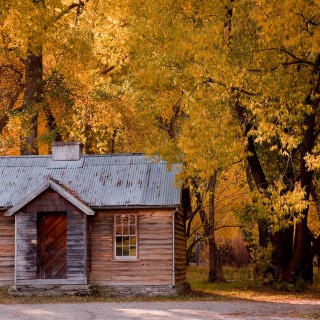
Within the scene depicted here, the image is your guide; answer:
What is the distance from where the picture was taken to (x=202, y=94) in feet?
77.3

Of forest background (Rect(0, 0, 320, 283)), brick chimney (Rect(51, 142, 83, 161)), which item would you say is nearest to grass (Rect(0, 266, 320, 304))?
forest background (Rect(0, 0, 320, 283))

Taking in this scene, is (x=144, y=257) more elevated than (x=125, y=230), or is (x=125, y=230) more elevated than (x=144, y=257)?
(x=125, y=230)

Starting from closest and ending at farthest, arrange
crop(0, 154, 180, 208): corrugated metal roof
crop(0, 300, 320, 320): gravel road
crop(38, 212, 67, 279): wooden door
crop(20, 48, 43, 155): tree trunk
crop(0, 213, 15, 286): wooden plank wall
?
crop(0, 300, 320, 320): gravel road
crop(38, 212, 67, 279): wooden door
crop(0, 154, 180, 208): corrugated metal roof
crop(0, 213, 15, 286): wooden plank wall
crop(20, 48, 43, 155): tree trunk

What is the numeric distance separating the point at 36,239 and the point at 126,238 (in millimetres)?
3371

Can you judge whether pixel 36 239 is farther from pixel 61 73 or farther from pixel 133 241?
pixel 61 73

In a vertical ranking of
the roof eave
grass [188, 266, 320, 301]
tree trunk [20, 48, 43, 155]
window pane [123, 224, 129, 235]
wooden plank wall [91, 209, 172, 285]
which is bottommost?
grass [188, 266, 320, 301]

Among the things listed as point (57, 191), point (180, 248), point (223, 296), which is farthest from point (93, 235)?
point (223, 296)

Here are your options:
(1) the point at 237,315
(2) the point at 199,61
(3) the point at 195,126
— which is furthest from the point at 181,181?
(1) the point at 237,315

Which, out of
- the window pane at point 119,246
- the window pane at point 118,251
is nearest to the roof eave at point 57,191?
the window pane at point 119,246

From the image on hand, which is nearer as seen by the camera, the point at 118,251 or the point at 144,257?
the point at 144,257

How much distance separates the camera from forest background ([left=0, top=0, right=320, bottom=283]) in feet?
73.6

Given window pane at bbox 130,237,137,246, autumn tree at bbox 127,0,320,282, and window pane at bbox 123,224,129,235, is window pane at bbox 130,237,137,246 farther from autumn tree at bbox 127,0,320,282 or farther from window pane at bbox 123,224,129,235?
autumn tree at bbox 127,0,320,282

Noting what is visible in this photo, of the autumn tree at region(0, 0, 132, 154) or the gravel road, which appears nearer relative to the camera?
the gravel road

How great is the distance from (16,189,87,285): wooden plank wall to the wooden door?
468 mm
